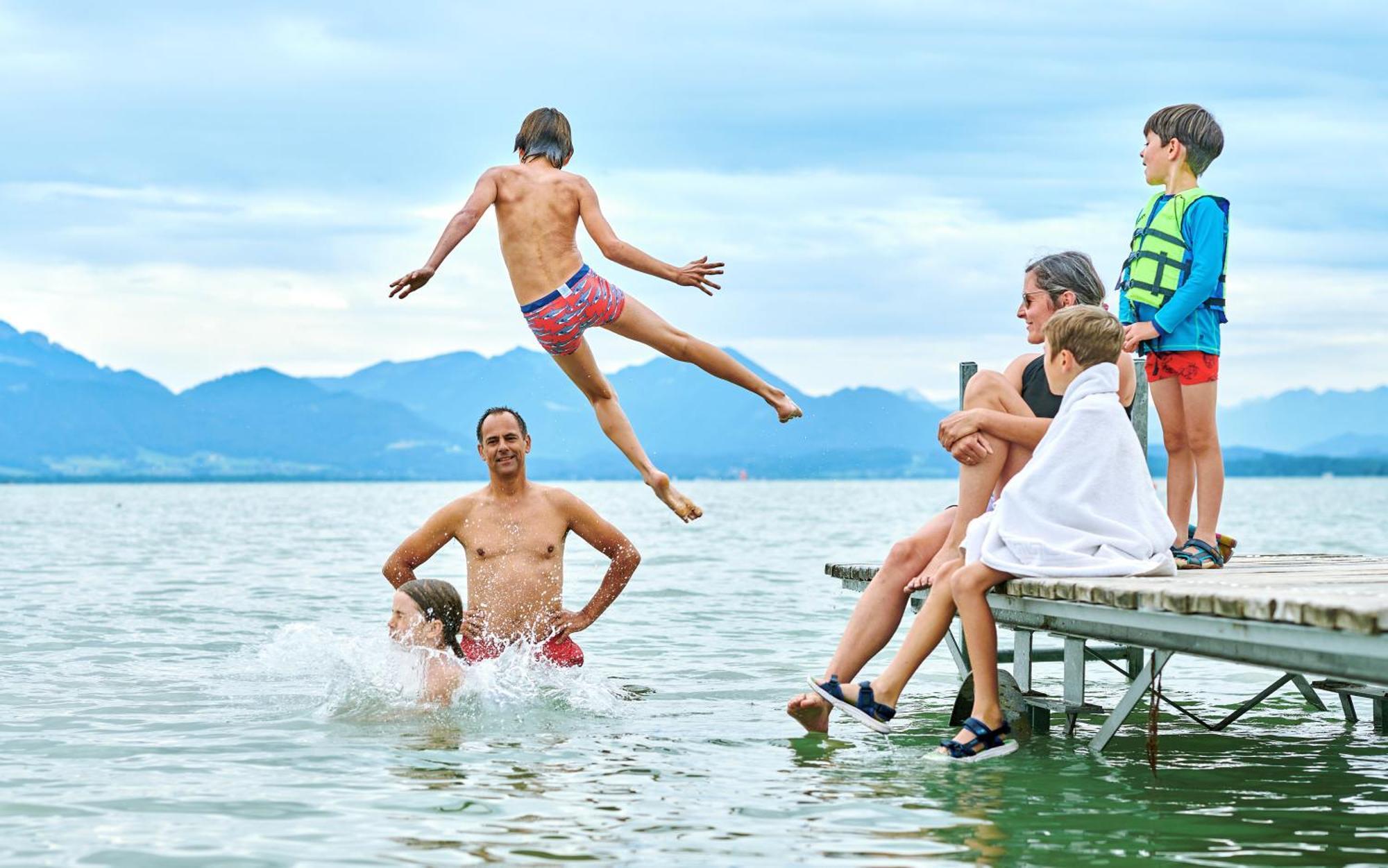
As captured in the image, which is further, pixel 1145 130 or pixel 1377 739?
pixel 1377 739

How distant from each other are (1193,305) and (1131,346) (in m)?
0.35

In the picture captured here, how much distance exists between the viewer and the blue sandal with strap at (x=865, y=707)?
718 centimetres

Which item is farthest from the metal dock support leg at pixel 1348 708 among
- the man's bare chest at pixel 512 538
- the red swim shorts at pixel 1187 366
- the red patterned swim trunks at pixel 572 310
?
the red patterned swim trunks at pixel 572 310

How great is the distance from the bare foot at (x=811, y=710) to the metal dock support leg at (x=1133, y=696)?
4.33 ft

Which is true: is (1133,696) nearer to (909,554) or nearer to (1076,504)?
(1076,504)

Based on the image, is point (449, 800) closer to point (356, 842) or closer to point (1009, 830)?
point (356, 842)

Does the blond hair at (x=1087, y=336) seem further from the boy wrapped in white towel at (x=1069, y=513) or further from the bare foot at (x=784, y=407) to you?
the bare foot at (x=784, y=407)

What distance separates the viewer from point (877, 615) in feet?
25.0

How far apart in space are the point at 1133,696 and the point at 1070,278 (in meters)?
1.97

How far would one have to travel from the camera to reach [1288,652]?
18.2 feet

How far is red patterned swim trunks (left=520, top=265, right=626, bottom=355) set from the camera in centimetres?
830

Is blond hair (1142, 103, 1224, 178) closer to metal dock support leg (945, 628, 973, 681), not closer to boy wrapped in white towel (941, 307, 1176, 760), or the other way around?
boy wrapped in white towel (941, 307, 1176, 760)

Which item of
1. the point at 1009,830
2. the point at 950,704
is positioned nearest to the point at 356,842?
the point at 1009,830

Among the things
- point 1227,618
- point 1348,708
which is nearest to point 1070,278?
point 1227,618
